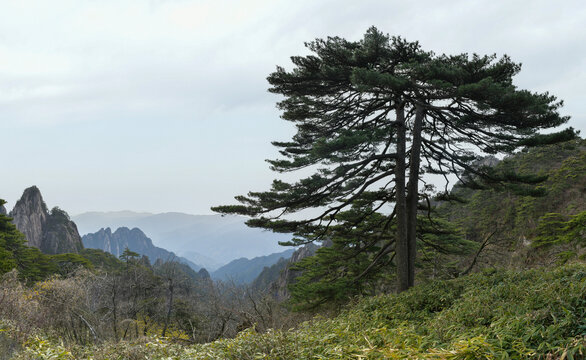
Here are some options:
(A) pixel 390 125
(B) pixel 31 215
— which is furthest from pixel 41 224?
(A) pixel 390 125

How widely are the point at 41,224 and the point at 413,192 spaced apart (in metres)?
84.5

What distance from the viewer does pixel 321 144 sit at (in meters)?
8.09

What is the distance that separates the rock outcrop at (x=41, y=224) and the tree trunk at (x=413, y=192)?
77.3 meters

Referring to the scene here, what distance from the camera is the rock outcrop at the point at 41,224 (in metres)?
68.2

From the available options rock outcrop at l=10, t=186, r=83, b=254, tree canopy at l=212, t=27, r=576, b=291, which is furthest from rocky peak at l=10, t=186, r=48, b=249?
tree canopy at l=212, t=27, r=576, b=291

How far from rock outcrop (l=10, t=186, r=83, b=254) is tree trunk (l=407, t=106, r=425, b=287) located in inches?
3042

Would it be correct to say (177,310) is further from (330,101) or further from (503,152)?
(503,152)

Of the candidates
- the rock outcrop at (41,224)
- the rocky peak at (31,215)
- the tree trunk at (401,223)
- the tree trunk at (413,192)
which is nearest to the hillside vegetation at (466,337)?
the tree trunk at (401,223)

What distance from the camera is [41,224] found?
7319cm

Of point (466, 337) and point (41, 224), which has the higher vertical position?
point (41, 224)

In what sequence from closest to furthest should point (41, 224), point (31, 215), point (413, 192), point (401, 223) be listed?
point (401, 223)
point (413, 192)
point (31, 215)
point (41, 224)

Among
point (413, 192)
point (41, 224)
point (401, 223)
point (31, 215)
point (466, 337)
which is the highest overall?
point (31, 215)

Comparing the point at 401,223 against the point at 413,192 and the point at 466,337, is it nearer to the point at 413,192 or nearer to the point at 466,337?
the point at 413,192

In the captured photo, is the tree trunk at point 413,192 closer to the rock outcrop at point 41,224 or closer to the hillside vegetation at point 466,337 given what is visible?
the hillside vegetation at point 466,337
